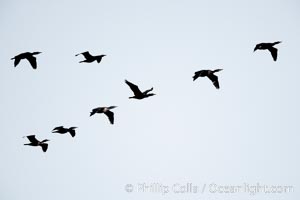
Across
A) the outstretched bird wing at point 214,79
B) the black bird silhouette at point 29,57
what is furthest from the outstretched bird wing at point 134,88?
the black bird silhouette at point 29,57

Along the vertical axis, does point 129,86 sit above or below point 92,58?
below

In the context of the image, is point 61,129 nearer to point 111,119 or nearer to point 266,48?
point 111,119

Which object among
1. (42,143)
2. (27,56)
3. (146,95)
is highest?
(27,56)

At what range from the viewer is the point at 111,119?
28.2 metres

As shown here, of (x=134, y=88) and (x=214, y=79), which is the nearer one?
(x=134, y=88)

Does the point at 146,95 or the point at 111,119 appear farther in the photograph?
the point at 111,119

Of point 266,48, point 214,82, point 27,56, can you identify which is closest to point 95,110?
point 27,56

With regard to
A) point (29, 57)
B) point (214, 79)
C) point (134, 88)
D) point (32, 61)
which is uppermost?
point (29, 57)

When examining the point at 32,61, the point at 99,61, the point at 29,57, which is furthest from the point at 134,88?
the point at 29,57

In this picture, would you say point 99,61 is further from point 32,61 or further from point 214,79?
point 214,79

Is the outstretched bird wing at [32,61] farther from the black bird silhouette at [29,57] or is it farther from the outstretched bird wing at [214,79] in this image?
the outstretched bird wing at [214,79]

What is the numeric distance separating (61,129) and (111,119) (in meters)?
3.17

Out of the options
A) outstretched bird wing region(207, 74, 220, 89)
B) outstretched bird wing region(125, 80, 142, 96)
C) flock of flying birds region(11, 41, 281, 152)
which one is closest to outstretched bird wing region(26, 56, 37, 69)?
flock of flying birds region(11, 41, 281, 152)

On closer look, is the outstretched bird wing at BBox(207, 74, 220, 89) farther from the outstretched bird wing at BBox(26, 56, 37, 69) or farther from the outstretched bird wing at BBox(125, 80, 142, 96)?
the outstretched bird wing at BBox(26, 56, 37, 69)
